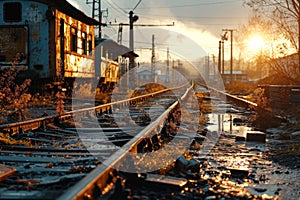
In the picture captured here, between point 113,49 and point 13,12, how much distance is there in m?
A: 15.0

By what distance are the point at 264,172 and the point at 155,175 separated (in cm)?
148

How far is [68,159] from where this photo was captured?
14.8 ft

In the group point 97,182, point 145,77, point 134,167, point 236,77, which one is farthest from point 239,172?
point 145,77

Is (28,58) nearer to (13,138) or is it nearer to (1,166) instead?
(13,138)

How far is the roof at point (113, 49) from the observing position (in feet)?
83.5

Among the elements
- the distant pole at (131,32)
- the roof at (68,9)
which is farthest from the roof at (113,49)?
the roof at (68,9)

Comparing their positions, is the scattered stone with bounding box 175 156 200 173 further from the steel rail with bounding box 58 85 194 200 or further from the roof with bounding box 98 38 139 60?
the roof with bounding box 98 38 139 60

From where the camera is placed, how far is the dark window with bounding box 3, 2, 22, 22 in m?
14.4

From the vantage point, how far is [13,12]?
14.5 meters

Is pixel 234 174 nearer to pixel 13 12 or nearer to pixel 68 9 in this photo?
pixel 13 12

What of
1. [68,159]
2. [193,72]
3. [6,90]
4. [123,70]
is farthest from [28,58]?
[193,72]

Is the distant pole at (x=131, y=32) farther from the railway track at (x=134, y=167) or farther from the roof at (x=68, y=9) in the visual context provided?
the railway track at (x=134, y=167)

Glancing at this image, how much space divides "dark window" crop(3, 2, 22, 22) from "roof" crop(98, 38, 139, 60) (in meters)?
9.35

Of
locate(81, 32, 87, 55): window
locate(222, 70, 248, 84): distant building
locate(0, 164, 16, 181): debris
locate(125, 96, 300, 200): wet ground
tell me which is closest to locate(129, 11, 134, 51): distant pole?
locate(81, 32, 87, 55): window
